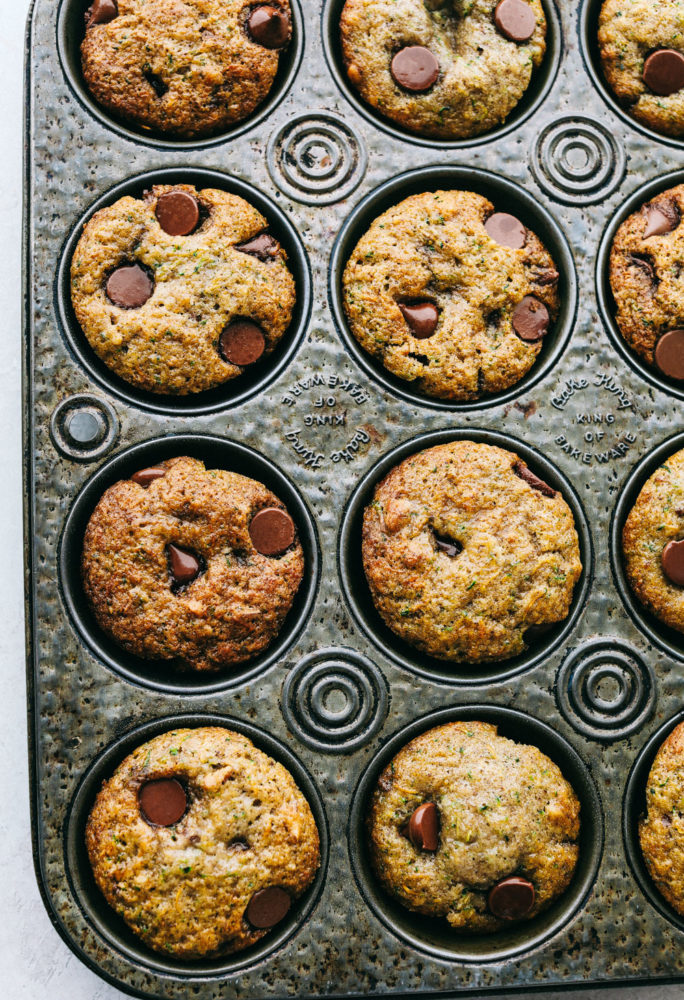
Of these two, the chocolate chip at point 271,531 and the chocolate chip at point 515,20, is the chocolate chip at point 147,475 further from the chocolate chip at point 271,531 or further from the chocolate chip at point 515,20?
the chocolate chip at point 515,20

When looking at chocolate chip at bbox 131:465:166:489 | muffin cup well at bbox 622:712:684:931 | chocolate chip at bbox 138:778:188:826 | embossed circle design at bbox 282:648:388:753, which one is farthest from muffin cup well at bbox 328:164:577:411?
chocolate chip at bbox 138:778:188:826

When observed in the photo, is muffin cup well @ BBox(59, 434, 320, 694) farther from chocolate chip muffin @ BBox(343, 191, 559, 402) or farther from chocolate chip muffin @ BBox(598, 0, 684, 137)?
chocolate chip muffin @ BBox(598, 0, 684, 137)

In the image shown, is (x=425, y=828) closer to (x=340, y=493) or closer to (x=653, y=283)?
(x=340, y=493)

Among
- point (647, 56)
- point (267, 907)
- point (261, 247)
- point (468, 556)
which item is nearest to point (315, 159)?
point (261, 247)

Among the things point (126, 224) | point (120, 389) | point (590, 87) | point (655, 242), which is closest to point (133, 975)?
point (120, 389)

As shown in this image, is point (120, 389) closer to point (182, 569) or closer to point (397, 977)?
point (182, 569)

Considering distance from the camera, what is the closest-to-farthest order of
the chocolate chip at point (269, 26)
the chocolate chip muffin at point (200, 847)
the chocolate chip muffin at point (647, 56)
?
1. the chocolate chip muffin at point (200, 847)
2. the chocolate chip at point (269, 26)
3. the chocolate chip muffin at point (647, 56)

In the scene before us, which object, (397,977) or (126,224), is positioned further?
(126,224)

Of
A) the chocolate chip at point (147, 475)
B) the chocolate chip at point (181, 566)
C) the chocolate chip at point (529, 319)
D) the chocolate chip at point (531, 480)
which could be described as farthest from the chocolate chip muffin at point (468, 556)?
the chocolate chip at point (147, 475)
